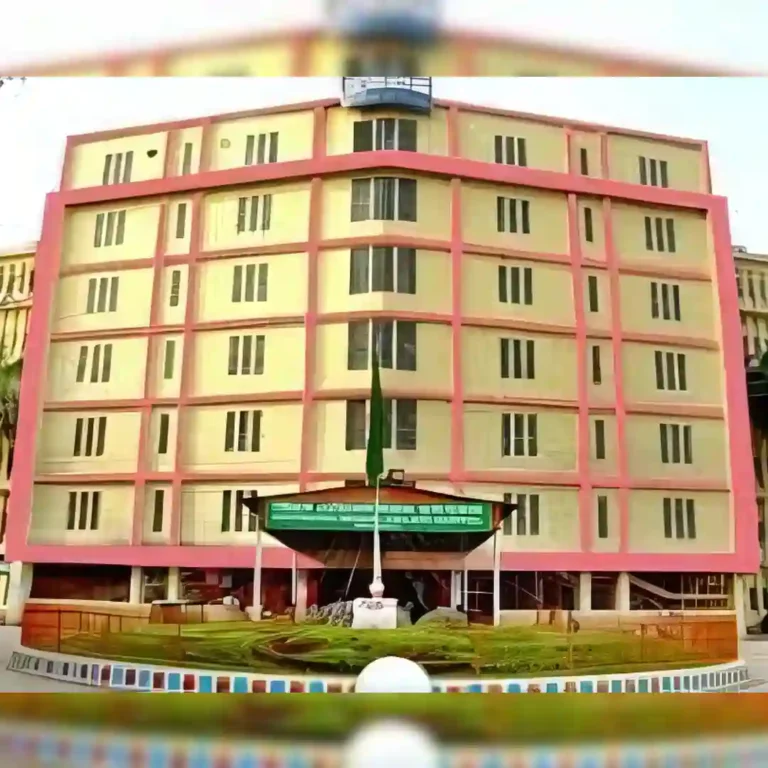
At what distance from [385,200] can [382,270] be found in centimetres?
15

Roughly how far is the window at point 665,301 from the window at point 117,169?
1.16 meters

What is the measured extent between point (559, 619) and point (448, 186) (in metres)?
0.91

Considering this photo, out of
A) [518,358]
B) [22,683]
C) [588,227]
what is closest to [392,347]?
[518,358]

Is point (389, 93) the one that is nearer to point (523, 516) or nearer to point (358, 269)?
point (358, 269)

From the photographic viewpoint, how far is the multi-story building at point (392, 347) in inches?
63.1

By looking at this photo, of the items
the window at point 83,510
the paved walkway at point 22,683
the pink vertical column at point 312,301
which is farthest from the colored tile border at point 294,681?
the pink vertical column at point 312,301

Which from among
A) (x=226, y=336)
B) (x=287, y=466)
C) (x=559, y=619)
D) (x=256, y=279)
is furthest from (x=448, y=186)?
(x=559, y=619)

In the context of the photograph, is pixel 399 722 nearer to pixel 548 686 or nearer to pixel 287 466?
pixel 548 686

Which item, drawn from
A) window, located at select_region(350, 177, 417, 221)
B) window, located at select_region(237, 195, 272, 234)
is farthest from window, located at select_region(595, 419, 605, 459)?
window, located at select_region(237, 195, 272, 234)

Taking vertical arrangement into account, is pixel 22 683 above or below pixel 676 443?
below

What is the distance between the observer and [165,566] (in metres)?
1.59

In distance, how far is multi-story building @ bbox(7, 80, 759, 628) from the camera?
1603 millimetres

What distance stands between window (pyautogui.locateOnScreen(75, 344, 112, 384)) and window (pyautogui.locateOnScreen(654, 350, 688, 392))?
3.75 ft

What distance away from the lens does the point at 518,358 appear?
1643 millimetres
